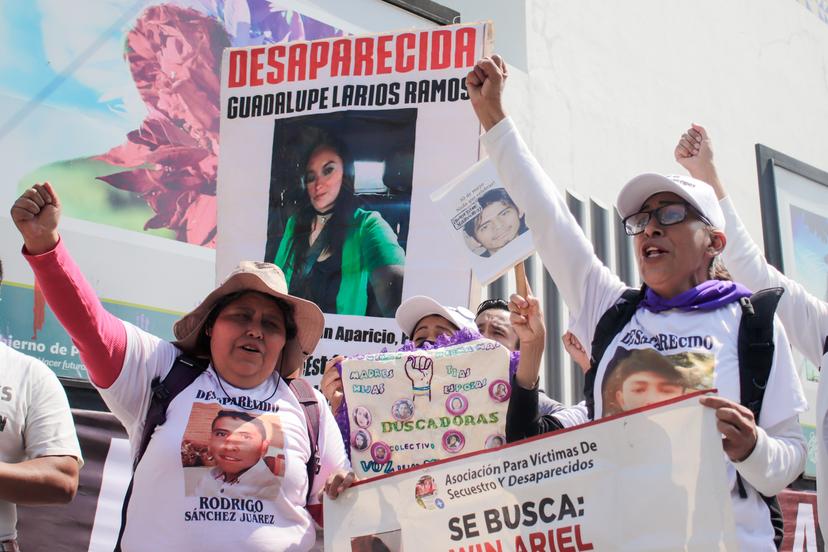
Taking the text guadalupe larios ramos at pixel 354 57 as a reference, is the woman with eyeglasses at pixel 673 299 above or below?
below

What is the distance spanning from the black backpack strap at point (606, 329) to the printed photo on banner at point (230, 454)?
78cm

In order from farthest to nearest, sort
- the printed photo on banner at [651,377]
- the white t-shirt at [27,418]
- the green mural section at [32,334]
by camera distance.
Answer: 1. the green mural section at [32,334]
2. the white t-shirt at [27,418]
3. the printed photo on banner at [651,377]

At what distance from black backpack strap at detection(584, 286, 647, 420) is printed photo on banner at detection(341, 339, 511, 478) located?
16.2 inches

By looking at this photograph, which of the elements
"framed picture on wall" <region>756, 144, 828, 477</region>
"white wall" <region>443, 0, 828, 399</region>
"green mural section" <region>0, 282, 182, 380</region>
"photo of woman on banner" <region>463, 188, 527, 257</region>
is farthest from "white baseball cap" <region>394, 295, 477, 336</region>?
"framed picture on wall" <region>756, 144, 828, 477</region>

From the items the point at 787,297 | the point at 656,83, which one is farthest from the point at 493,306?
the point at 656,83

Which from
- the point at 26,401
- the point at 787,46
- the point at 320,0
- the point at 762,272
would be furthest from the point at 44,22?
the point at 787,46

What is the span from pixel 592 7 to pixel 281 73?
3859mm

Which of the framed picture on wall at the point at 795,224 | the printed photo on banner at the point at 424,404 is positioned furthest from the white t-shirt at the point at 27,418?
the framed picture on wall at the point at 795,224

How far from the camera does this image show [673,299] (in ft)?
7.37

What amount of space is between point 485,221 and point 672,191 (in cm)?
96

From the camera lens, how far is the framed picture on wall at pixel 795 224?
26.6 feet

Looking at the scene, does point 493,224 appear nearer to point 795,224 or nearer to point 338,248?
point 338,248

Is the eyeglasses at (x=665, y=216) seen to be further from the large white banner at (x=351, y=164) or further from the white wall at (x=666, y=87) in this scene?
the white wall at (x=666, y=87)

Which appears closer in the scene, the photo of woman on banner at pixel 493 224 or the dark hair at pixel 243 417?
the dark hair at pixel 243 417
